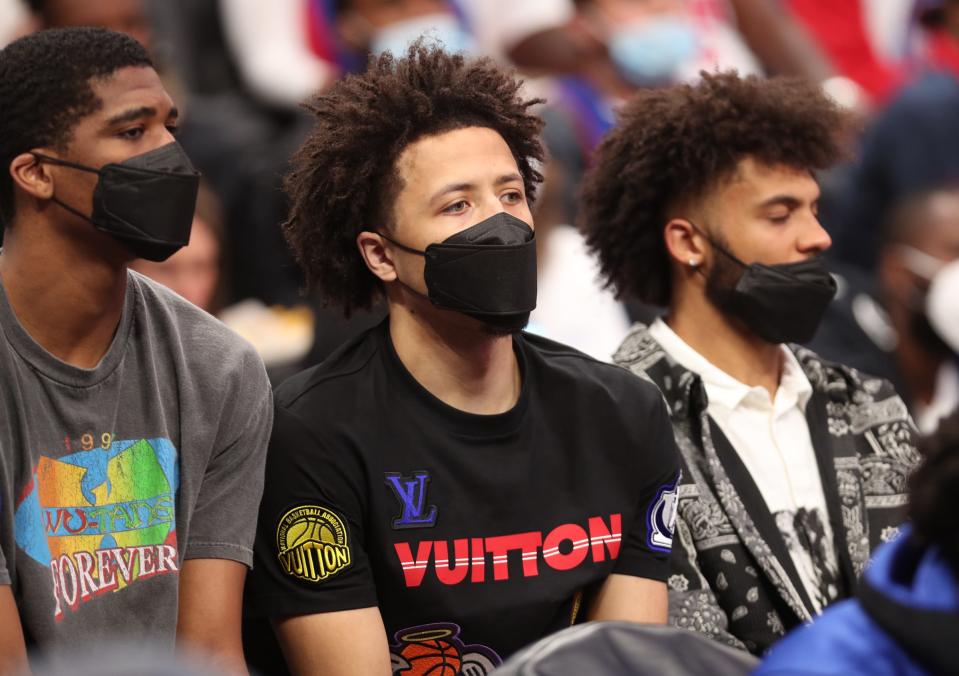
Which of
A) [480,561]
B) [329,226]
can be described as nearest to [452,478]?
[480,561]

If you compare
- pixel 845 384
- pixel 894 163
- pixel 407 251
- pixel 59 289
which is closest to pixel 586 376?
pixel 407 251

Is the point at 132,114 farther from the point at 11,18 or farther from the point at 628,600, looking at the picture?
the point at 11,18

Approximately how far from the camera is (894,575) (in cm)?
188

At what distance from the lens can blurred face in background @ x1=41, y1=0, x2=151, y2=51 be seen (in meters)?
5.10

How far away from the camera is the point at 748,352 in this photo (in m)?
3.55

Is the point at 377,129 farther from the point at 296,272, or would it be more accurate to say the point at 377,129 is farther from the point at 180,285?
the point at 296,272

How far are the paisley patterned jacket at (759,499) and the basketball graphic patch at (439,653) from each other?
466mm

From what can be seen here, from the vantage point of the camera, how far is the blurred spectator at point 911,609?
69.7 inches

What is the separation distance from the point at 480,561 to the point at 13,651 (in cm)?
84

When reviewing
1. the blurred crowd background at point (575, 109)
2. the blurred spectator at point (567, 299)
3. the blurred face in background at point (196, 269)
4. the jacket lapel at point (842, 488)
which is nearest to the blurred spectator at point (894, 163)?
the blurred crowd background at point (575, 109)

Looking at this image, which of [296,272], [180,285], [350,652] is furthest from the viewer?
[296,272]

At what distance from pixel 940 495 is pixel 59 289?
1527 mm

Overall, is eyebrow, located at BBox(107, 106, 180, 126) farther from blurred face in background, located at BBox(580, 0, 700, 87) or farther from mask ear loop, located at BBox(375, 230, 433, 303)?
blurred face in background, located at BBox(580, 0, 700, 87)

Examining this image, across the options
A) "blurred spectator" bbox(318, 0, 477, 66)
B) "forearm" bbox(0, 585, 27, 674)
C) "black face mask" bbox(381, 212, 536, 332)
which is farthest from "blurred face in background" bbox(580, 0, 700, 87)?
"forearm" bbox(0, 585, 27, 674)
